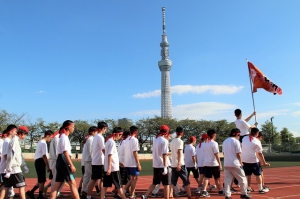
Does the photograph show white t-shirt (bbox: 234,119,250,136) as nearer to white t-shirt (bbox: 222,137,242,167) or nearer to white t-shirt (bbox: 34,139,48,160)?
white t-shirt (bbox: 222,137,242,167)

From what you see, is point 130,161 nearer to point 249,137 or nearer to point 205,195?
point 205,195

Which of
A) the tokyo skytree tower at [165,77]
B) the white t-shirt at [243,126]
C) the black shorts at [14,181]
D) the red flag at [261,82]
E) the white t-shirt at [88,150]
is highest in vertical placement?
the tokyo skytree tower at [165,77]

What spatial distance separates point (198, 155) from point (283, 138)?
7394 centimetres

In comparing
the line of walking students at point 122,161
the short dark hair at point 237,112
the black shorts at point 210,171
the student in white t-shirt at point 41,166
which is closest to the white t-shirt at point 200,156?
the line of walking students at point 122,161

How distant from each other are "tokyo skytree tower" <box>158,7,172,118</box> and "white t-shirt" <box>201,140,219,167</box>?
8610cm

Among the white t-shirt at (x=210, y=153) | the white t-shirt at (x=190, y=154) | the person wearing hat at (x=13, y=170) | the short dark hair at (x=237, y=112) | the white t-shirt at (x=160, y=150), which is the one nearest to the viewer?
the person wearing hat at (x=13, y=170)

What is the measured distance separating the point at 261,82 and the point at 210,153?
5.37m

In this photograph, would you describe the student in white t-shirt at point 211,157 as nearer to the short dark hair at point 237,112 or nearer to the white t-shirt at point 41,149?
the short dark hair at point 237,112

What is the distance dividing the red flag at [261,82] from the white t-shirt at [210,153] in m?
5.00

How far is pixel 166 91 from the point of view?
112m

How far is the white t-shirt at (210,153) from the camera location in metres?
8.41

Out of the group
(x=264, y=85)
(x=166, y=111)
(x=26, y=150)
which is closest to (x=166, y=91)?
(x=166, y=111)

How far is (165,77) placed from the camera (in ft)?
388

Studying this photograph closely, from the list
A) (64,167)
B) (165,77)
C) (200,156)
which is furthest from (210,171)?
(165,77)
